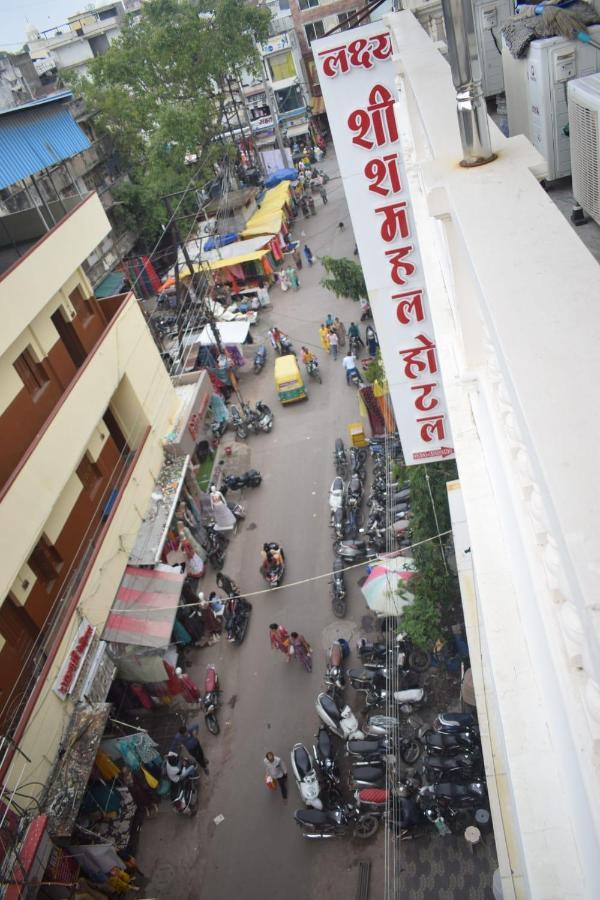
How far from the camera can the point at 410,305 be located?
7.32 meters

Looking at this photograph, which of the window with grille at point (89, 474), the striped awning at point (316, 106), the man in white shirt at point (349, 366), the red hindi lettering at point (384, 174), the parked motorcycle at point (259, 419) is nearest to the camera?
the red hindi lettering at point (384, 174)

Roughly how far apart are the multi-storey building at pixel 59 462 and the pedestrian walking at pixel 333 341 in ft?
22.7

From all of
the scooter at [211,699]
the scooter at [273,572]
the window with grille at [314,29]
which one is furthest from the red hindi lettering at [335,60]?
the window with grille at [314,29]

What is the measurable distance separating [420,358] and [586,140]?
2906 millimetres

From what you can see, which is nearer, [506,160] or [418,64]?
[506,160]

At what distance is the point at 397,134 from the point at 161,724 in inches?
424

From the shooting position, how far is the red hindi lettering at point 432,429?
7.87m

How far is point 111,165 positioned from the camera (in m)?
30.1

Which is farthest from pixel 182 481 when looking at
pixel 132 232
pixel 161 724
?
pixel 132 232

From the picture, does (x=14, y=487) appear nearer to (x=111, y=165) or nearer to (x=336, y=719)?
(x=336, y=719)

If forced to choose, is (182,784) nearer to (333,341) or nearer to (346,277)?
(346,277)

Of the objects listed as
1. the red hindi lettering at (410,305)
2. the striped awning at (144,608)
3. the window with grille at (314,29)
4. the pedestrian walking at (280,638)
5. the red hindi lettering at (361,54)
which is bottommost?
the pedestrian walking at (280,638)

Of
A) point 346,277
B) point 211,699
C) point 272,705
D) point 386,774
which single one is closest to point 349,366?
point 346,277

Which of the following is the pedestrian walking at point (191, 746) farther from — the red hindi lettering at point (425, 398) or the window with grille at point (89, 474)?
the red hindi lettering at point (425, 398)
